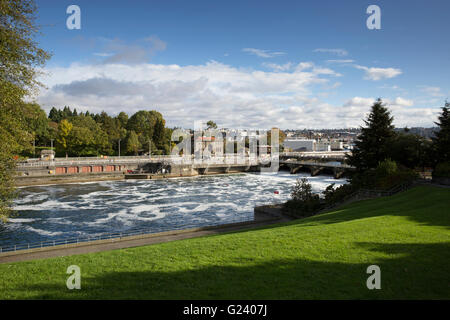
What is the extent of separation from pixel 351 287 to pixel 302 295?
4.92 ft

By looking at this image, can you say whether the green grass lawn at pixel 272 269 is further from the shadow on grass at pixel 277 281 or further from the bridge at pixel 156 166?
the bridge at pixel 156 166

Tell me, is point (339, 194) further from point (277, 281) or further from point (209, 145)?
point (209, 145)

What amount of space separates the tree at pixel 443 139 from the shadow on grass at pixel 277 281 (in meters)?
27.1

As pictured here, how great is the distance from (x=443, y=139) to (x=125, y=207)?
130 ft

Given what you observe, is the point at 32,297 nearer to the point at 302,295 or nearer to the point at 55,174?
the point at 302,295

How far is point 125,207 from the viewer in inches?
1619

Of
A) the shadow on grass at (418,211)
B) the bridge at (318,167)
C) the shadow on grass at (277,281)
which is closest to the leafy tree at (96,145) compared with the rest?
the bridge at (318,167)

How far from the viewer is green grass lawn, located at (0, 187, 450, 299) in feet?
26.5

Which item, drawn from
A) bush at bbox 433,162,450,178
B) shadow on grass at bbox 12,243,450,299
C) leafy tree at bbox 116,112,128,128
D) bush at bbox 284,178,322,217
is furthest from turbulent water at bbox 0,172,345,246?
leafy tree at bbox 116,112,128,128

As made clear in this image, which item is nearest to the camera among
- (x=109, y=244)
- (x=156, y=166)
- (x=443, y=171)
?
(x=109, y=244)

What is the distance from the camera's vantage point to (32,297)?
8.15 m

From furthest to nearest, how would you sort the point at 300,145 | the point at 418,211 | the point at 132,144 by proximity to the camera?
the point at 300,145, the point at 132,144, the point at 418,211

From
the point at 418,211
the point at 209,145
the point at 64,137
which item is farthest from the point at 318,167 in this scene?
the point at 64,137
